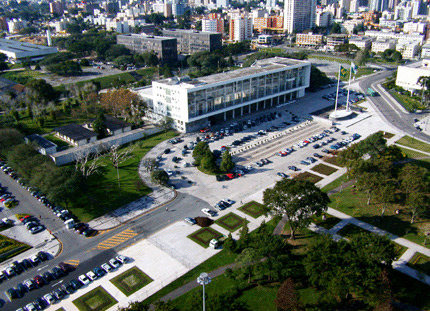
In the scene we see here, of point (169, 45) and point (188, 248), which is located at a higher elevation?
point (169, 45)

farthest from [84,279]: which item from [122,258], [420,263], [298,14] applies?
[298,14]

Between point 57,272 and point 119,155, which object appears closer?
point 57,272

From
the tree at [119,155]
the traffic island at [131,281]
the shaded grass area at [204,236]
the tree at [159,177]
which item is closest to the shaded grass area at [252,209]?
the shaded grass area at [204,236]

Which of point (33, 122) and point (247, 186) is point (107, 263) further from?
point (33, 122)

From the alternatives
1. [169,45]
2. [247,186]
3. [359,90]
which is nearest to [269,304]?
[247,186]

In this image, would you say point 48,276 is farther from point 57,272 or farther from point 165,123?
point 165,123

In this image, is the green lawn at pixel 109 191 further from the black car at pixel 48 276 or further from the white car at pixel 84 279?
the white car at pixel 84 279
